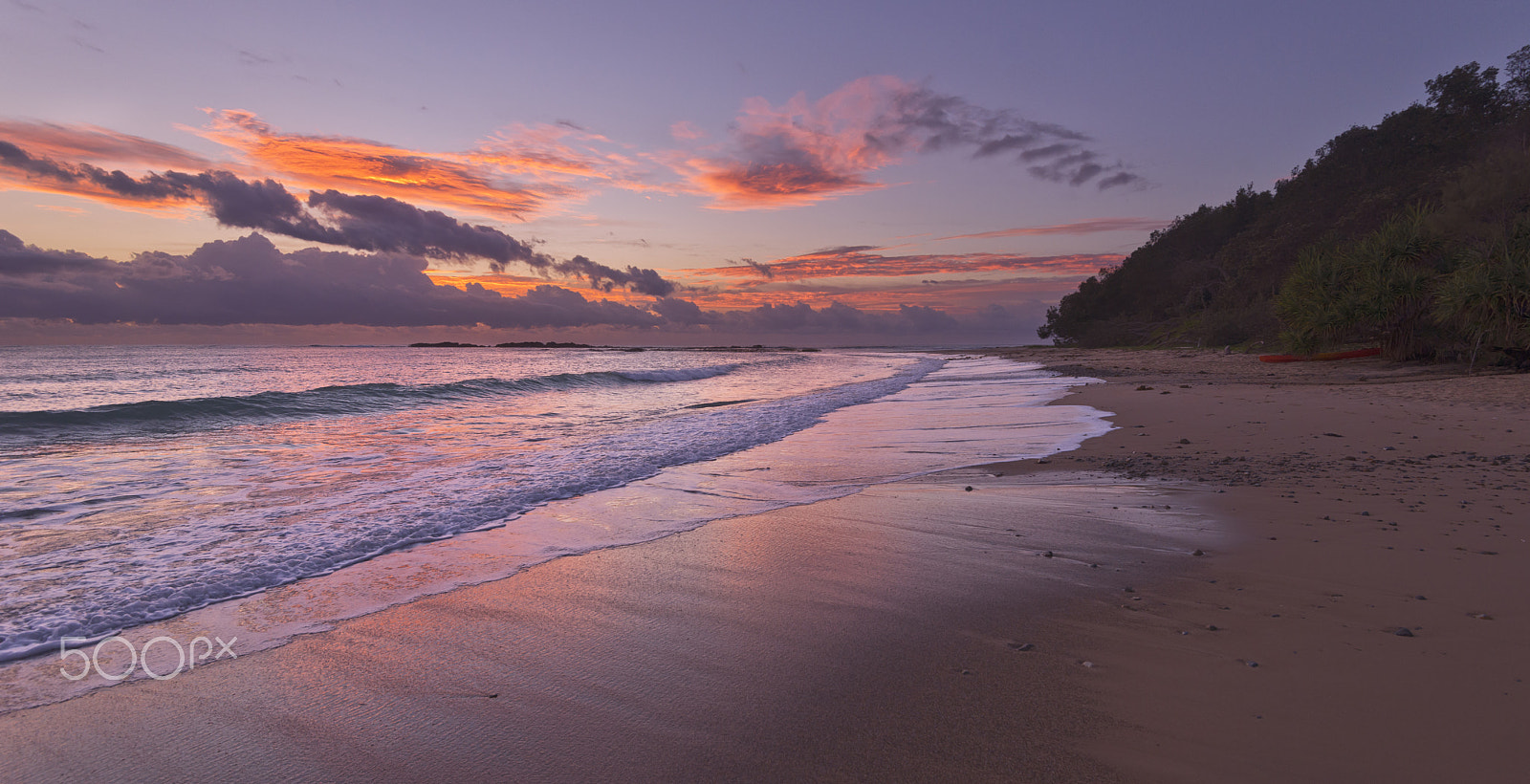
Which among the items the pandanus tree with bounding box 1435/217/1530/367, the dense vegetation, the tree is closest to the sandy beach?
the pandanus tree with bounding box 1435/217/1530/367

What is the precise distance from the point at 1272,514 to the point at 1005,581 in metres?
3.04

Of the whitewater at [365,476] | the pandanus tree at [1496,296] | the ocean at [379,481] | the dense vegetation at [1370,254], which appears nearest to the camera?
the ocean at [379,481]

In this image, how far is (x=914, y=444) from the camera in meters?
10.4

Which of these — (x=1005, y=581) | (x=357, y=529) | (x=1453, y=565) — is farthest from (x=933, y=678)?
(x=357, y=529)

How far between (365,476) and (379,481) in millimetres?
488

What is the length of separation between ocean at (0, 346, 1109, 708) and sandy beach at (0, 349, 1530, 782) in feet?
3.16

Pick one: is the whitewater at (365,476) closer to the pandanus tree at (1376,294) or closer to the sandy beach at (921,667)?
the sandy beach at (921,667)

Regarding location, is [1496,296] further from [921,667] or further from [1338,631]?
[921,667]

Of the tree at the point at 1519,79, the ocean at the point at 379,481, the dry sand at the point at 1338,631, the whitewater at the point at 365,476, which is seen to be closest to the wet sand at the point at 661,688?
the dry sand at the point at 1338,631

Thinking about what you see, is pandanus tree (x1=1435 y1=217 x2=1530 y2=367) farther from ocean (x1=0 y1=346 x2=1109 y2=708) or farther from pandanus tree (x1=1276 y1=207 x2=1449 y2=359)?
ocean (x1=0 y1=346 x2=1109 y2=708)

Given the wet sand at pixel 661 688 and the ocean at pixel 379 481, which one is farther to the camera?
the ocean at pixel 379 481

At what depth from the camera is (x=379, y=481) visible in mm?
8078

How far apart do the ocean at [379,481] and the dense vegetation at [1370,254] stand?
46.9ft

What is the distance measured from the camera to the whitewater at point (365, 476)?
186 inches
